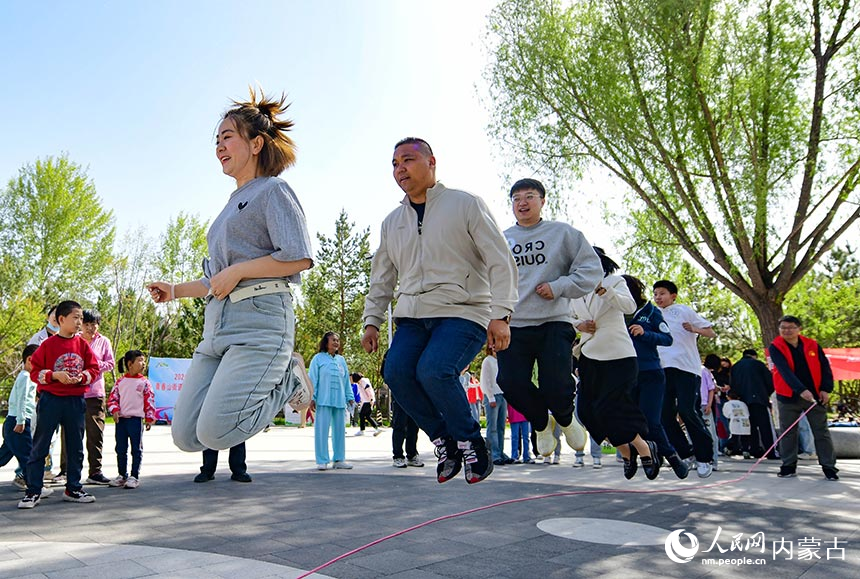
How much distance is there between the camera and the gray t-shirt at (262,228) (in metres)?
3.02

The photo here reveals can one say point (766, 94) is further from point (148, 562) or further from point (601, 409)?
point (148, 562)

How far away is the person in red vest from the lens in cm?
879

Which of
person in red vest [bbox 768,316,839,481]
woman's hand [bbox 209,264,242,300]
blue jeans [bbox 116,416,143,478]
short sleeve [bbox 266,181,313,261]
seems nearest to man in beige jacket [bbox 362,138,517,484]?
short sleeve [bbox 266,181,313,261]

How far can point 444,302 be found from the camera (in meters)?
3.71

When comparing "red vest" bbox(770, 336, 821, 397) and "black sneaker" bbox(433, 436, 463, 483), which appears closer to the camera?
"black sneaker" bbox(433, 436, 463, 483)

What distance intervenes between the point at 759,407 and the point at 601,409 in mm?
7432

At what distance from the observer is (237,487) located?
25.8 feet

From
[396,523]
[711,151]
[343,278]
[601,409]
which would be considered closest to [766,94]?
[711,151]

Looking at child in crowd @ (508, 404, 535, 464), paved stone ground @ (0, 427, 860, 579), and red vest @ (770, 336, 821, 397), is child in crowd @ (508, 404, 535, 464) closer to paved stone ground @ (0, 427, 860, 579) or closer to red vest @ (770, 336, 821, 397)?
paved stone ground @ (0, 427, 860, 579)

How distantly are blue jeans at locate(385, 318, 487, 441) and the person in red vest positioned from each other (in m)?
6.80

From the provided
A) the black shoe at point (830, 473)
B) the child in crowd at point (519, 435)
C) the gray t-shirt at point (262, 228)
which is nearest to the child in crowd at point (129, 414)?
the gray t-shirt at point (262, 228)

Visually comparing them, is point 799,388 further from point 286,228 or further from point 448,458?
point 286,228

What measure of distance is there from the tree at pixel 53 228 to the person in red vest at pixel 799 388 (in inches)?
1404

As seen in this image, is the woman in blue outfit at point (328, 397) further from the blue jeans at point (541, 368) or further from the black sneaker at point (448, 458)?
the black sneaker at point (448, 458)
